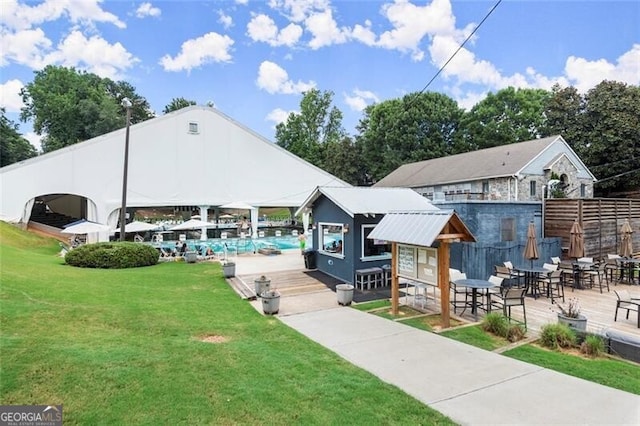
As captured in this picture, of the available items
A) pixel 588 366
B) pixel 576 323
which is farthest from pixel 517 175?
pixel 588 366

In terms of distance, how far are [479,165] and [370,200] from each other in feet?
59.7

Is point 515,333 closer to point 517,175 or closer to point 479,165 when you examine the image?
point 517,175

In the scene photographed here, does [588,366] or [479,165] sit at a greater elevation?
[479,165]

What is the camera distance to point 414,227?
8234mm

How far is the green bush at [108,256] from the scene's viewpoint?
13672 mm

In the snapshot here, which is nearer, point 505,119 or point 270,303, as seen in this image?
point 270,303

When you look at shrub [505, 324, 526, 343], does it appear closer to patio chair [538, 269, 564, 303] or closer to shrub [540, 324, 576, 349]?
shrub [540, 324, 576, 349]

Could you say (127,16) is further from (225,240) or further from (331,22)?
(225,240)

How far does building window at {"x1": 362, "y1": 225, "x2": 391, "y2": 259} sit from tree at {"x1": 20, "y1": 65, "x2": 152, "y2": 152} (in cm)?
4275

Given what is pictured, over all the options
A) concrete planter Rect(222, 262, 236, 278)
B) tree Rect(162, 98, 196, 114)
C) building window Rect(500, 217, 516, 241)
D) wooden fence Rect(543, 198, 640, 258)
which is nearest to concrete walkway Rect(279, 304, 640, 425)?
concrete planter Rect(222, 262, 236, 278)

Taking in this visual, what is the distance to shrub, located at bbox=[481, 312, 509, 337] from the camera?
23.3 ft

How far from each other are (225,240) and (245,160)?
6.33m

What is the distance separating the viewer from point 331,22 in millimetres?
11578

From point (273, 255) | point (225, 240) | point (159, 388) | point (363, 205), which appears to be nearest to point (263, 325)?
point (159, 388)
